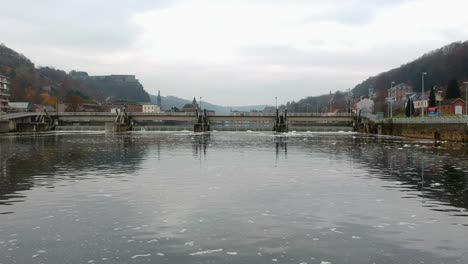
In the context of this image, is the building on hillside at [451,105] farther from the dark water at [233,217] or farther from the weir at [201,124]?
the dark water at [233,217]

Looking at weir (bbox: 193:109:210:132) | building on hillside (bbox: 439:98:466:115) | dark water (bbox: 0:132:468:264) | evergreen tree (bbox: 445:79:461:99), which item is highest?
evergreen tree (bbox: 445:79:461:99)

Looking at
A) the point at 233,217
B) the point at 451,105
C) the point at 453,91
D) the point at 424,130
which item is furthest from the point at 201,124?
the point at 233,217

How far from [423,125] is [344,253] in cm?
7878

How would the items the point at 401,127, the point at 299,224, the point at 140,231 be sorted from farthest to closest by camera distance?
the point at 401,127, the point at 299,224, the point at 140,231

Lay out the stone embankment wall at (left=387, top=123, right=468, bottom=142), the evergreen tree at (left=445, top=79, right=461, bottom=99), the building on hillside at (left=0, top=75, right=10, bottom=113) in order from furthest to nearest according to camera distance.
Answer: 1. the building on hillside at (left=0, top=75, right=10, bottom=113)
2. the evergreen tree at (left=445, top=79, right=461, bottom=99)
3. the stone embankment wall at (left=387, top=123, right=468, bottom=142)

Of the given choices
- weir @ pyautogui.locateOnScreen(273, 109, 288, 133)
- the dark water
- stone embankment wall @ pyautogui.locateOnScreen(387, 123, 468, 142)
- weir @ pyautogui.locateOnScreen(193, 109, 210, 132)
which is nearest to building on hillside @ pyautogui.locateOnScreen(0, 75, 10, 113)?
weir @ pyautogui.locateOnScreen(193, 109, 210, 132)

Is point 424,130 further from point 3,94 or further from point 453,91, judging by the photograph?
point 3,94

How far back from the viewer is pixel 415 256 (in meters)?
11.7

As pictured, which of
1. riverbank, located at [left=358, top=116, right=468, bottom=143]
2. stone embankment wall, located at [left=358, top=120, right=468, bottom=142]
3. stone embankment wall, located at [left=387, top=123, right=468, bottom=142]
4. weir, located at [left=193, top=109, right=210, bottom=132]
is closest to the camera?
stone embankment wall, located at [left=387, top=123, right=468, bottom=142]

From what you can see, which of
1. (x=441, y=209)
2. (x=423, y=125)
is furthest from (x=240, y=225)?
(x=423, y=125)

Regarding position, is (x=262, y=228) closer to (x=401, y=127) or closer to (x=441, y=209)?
(x=441, y=209)

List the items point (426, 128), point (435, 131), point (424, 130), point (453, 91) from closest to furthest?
point (435, 131), point (426, 128), point (424, 130), point (453, 91)

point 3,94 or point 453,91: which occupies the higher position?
point 3,94

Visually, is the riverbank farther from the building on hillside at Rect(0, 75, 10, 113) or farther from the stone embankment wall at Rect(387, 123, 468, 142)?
the building on hillside at Rect(0, 75, 10, 113)
